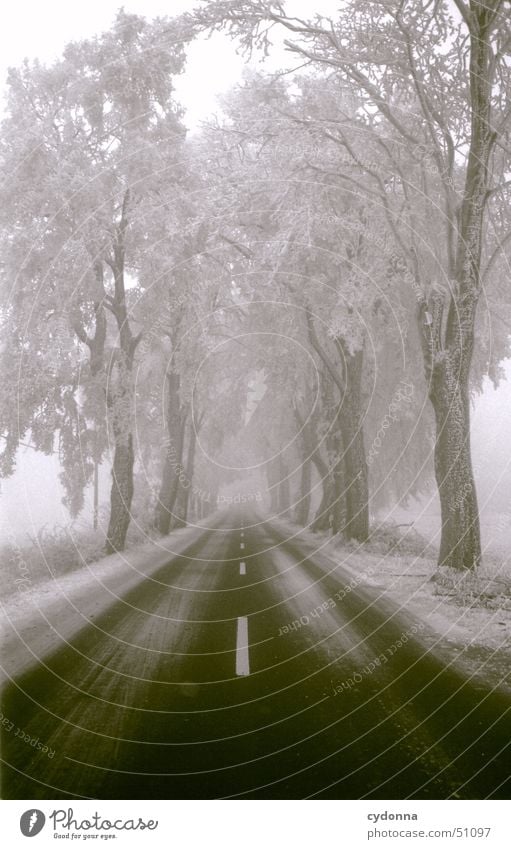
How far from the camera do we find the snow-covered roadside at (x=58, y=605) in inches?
273

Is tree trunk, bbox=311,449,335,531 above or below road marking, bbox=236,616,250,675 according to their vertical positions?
above

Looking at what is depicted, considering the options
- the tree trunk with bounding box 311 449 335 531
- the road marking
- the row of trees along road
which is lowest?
the road marking

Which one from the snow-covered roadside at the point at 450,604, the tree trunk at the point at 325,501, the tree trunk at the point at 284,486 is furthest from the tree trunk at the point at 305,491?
the snow-covered roadside at the point at 450,604

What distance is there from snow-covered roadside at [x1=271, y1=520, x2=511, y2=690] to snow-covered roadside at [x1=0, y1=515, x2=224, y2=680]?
15.1 feet

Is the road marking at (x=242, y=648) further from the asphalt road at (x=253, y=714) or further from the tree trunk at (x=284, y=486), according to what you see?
the tree trunk at (x=284, y=486)

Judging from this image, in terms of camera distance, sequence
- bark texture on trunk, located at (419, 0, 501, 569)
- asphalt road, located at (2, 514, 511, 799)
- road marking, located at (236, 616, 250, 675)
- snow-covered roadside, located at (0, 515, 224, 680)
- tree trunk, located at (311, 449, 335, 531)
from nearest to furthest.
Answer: asphalt road, located at (2, 514, 511, 799) < road marking, located at (236, 616, 250, 675) < snow-covered roadside, located at (0, 515, 224, 680) < bark texture on trunk, located at (419, 0, 501, 569) < tree trunk, located at (311, 449, 335, 531)

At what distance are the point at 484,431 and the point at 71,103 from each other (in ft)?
191

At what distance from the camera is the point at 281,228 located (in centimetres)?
1352

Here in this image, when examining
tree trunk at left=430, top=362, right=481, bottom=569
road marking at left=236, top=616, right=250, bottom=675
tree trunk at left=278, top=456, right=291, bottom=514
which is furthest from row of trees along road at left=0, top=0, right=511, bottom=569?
tree trunk at left=278, top=456, right=291, bottom=514

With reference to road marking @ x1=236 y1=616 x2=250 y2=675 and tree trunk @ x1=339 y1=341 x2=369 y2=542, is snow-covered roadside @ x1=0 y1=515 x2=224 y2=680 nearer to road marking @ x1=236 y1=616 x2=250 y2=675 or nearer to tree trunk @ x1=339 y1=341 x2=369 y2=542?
road marking @ x1=236 y1=616 x2=250 y2=675
